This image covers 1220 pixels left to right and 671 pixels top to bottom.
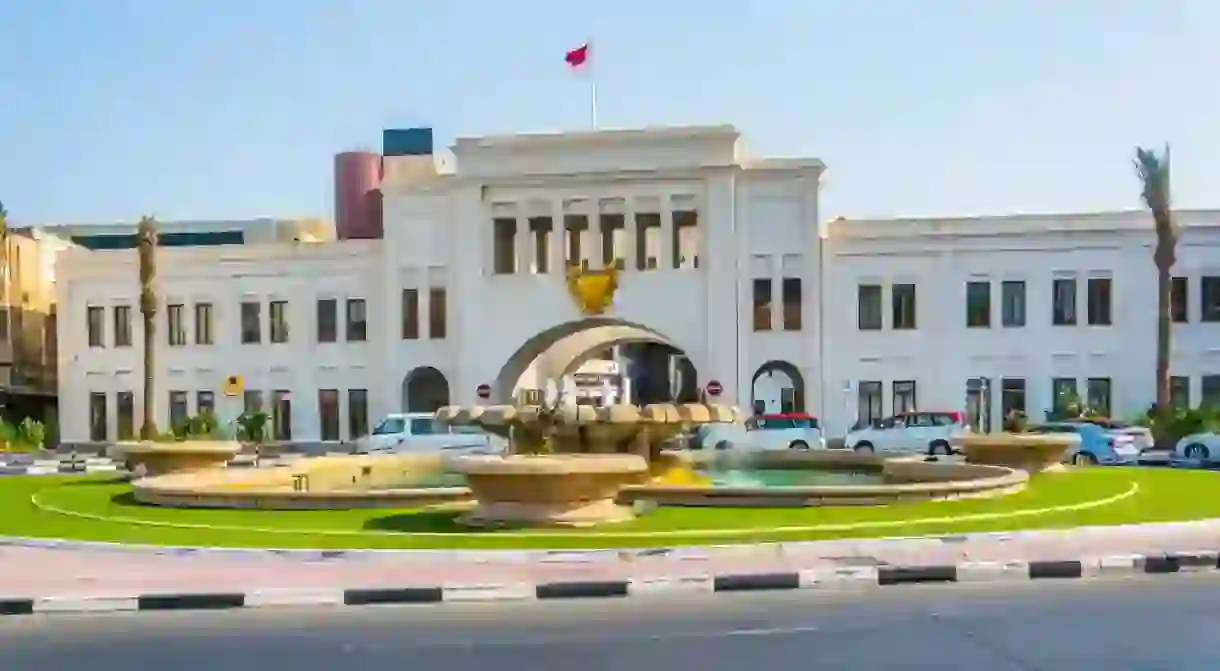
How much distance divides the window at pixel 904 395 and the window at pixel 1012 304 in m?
3.56

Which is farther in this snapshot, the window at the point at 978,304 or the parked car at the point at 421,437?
the window at the point at 978,304

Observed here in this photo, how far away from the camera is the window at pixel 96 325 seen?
49531mm

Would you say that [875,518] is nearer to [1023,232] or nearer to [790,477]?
[790,477]

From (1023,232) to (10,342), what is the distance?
1433 inches

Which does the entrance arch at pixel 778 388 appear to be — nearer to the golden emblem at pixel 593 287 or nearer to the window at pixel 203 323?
the golden emblem at pixel 593 287

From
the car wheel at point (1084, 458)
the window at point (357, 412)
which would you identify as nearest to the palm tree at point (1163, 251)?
the car wheel at point (1084, 458)

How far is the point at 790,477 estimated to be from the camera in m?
26.1

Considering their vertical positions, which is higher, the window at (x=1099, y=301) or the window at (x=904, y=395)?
the window at (x=1099, y=301)

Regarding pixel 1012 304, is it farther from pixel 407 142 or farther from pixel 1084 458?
pixel 407 142

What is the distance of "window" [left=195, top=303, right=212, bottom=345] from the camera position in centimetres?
4891

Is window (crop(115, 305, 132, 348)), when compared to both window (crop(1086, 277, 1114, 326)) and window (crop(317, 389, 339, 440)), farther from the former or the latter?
window (crop(1086, 277, 1114, 326))

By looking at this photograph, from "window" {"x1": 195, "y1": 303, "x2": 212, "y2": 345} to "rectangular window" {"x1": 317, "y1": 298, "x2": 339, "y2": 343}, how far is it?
4.18 metres

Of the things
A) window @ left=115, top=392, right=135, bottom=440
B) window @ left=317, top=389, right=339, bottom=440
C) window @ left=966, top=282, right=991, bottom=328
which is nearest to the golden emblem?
window @ left=317, top=389, right=339, bottom=440

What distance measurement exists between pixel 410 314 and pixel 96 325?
12.1m
